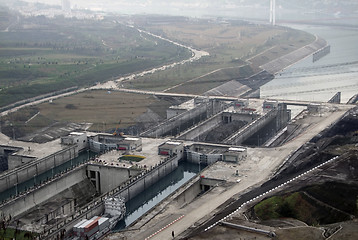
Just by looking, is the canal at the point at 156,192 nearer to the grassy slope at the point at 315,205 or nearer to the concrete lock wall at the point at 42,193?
the concrete lock wall at the point at 42,193

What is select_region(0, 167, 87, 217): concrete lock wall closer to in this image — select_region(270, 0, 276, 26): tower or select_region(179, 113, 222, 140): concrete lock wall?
select_region(179, 113, 222, 140): concrete lock wall

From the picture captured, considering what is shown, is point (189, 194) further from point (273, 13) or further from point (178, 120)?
point (273, 13)

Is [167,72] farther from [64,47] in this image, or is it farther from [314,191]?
[314,191]

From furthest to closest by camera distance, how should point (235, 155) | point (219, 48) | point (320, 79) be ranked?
point (219, 48) → point (320, 79) → point (235, 155)

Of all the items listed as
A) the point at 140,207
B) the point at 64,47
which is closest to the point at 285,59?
the point at 64,47

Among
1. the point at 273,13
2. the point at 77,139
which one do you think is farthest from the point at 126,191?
the point at 273,13

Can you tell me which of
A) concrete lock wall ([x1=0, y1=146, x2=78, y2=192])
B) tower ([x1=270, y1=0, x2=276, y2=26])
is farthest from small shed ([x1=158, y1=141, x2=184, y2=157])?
tower ([x1=270, y1=0, x2=276, y2=26])

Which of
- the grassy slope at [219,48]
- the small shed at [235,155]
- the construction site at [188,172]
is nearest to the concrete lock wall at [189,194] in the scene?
the construction site at [188,172]
